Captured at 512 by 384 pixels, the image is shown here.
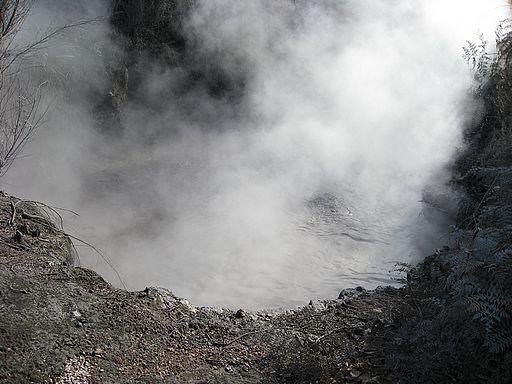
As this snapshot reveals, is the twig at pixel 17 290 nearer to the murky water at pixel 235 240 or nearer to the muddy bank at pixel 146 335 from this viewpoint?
the muddy bank at pixel 146 335

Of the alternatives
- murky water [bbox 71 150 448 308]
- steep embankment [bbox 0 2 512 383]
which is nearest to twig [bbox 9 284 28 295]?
steep embankment [bbox 0 2 512 383]

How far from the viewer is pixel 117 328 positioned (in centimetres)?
298

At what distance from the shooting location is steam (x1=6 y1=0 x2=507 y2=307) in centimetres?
518

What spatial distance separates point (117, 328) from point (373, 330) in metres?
1.58

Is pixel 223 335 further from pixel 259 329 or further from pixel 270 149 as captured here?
pixel 270 149

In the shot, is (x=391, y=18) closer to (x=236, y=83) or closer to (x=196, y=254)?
(x=236, y=83)

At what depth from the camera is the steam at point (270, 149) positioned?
518 cm

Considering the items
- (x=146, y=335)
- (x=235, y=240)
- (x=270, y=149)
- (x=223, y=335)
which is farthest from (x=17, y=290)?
(x=270, y=149)

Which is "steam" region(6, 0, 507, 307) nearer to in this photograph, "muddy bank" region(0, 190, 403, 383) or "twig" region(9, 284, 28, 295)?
"muddy bank" region(0, 190, 403, 383)

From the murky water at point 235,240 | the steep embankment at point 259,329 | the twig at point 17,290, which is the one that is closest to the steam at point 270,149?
the murky water at point 235,240

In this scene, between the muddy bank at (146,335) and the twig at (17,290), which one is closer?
the muddy bank at (146,335)

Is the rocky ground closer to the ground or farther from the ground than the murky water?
closer to the ground

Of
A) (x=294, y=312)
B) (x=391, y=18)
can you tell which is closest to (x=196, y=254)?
(x=294, y=312)

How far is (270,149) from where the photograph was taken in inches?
286
